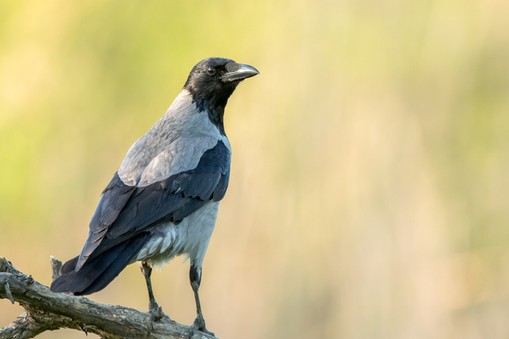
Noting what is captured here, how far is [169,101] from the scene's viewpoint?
32.3 ft

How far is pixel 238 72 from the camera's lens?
7176mm

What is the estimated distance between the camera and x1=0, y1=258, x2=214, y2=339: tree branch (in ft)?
15.4

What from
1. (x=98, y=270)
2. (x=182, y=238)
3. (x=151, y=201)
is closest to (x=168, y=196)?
(x=151, y=201)

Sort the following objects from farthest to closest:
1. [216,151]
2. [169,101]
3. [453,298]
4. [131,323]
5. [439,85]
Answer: [169,101] → [439,85] → [453,298] → [216,151] → [131,323]

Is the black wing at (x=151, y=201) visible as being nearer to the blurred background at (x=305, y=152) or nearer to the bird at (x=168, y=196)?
the bird at (x=168, y=196)

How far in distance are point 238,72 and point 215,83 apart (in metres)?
0.20

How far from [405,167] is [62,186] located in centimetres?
326

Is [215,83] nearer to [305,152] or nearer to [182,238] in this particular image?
[182,238]

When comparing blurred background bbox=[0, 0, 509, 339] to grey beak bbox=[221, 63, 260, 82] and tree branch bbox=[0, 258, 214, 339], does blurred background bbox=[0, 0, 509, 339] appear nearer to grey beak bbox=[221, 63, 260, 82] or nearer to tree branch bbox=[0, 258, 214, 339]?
grey beak bbox=[221, 63, 260, 82]

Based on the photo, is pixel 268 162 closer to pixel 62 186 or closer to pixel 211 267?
pixel 211 267

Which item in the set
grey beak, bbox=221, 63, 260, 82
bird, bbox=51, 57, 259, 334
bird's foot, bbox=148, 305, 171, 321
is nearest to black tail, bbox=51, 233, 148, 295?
bird, bbox=51, 57, 259, 334

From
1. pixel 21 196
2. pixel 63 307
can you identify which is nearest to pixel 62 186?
pixel 21 196

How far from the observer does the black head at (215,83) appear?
7.21 metres

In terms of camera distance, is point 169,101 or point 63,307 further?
point 169,101
